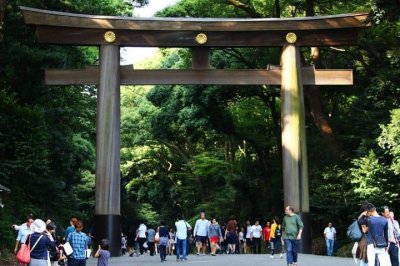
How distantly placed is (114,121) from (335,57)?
14.6m

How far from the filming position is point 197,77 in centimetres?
2056

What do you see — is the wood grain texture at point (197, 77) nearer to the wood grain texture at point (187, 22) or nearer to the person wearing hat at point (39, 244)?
the wood grain texture at point (187, 22)

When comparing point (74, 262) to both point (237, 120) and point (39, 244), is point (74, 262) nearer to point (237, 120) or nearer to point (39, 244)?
point (39, 244)

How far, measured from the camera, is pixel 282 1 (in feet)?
91.8

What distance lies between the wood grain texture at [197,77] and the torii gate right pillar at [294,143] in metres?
0.52

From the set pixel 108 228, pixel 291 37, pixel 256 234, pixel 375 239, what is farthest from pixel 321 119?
pixel 375 239

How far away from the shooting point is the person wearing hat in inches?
384

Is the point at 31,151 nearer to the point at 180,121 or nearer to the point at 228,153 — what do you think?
the point at 180,121

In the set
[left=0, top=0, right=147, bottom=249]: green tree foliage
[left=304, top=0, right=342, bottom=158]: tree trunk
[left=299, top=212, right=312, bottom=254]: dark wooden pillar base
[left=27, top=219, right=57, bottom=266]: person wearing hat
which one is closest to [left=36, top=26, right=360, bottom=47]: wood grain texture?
[left=0, top=0, right=147, bottom=249]: green tree foliage

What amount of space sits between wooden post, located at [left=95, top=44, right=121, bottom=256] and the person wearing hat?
8.90m

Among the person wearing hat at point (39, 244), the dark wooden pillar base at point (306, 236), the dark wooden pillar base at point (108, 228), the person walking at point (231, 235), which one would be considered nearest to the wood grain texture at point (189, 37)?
the dark wooden pillar base at point (108, 228)

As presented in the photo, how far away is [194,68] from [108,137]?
3.78 m

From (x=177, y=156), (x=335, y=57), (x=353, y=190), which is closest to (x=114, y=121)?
(x=353, y=190)

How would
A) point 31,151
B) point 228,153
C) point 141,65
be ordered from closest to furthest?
point 31,151 < point 228,153 < point 141,65
